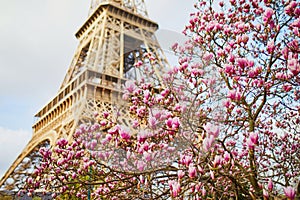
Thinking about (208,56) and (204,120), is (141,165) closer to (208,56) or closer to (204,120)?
(204,120)

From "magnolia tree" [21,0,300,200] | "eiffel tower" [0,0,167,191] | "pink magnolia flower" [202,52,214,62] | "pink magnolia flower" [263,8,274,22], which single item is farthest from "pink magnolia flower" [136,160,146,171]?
"eiffel tower" [0,0,167,191]

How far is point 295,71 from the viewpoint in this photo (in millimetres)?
1428

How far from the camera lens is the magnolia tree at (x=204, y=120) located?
62.7 inches

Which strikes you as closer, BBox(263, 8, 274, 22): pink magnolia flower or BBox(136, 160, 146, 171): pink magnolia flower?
BBox(136, 160, 146, 171): pink magnolia flower

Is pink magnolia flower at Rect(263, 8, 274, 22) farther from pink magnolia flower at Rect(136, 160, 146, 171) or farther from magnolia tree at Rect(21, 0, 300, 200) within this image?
pink magnolia flower at Rect(136, 160, 146, 171)

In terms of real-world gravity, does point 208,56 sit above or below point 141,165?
above

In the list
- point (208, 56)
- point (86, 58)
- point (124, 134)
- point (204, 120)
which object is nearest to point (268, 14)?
point (208, 56)

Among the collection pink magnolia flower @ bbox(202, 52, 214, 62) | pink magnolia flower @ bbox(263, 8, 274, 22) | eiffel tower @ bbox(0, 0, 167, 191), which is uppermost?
eiffel tower @ bbox(0, 0, 167, 191)

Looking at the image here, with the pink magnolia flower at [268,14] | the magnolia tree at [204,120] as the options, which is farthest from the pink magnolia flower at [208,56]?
the pink magnolia flower at [268,14]

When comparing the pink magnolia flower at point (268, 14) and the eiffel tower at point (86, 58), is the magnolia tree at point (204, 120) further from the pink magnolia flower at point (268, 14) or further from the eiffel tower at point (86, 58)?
the eiffel tower at point (86, 58)

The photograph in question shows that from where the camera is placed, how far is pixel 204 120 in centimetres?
184

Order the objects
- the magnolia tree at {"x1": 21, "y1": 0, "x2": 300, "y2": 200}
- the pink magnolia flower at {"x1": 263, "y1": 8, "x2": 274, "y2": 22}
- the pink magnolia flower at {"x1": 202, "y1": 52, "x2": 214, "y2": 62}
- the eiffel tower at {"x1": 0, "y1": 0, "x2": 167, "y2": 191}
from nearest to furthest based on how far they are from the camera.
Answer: the magnolia tree at {"x1": 21, "y1": 0, "x2": 300, "y2": 200}, the pink magnolia flower at {"x1": 263, "y1": 8, "x2": 274, "y2": 22}, the pink magnolia flower at {"x1": 202, "y1": 52, "x2": 214, "y2": 62}, the eiffel tower at {"x1": 0, "y1": 0, "x2": 167, "y2": 191}

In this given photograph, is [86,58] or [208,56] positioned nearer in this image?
[208,56]

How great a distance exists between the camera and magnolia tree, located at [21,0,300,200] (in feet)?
5.22
